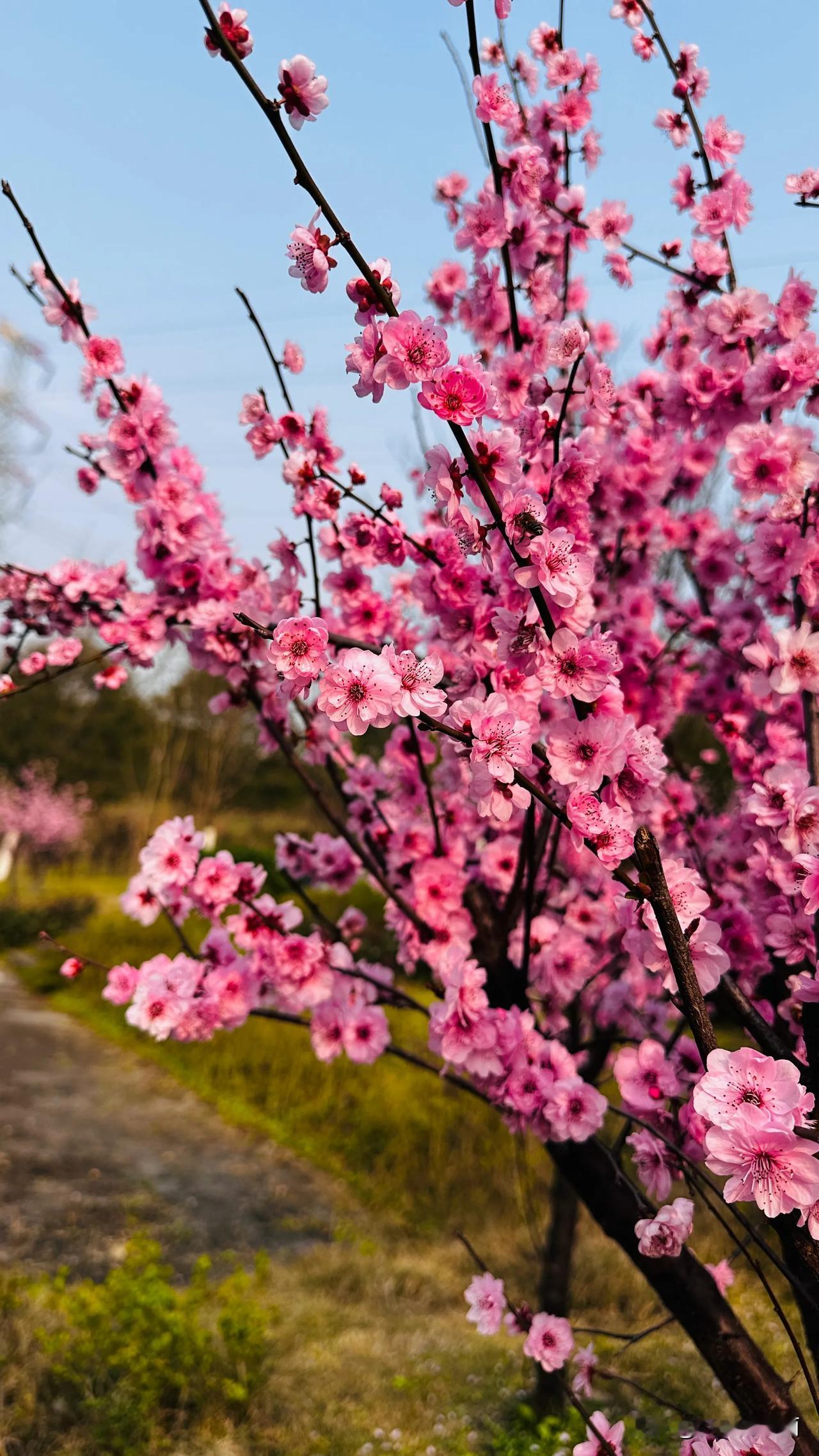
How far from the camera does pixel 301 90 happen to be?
1.31m

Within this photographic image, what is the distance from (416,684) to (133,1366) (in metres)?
3.20

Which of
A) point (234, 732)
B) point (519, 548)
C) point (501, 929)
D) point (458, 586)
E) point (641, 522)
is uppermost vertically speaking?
point (234, 732)

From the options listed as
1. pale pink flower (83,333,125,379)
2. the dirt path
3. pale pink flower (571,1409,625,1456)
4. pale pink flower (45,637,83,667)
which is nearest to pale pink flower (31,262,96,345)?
pale pink flower (83,333,125,379)

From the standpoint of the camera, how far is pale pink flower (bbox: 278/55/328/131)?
4.24 ft

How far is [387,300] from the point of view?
4.24ft

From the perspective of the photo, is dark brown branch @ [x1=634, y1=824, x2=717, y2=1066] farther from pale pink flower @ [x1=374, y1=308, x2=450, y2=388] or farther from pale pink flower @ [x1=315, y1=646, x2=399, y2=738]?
pale pink flower @ [x1=374, y1=308, x2=450, y2=388]

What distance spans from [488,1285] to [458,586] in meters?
1.83

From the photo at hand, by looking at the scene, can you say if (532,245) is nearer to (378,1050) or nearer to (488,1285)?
(378,1050)

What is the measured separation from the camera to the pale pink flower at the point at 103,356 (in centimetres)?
239

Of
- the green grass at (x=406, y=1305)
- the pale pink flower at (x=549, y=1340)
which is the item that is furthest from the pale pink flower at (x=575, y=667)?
the green grass at (x=406, y=1305)

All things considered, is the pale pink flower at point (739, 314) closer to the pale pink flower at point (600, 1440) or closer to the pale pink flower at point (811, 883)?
the pale pink flower at point (811, 883)

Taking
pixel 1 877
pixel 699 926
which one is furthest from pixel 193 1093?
pixel 1 877

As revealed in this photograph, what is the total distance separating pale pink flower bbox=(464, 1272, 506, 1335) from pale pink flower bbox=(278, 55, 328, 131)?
253 centimetres

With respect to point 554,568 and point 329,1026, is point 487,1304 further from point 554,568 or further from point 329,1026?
point 554,568
